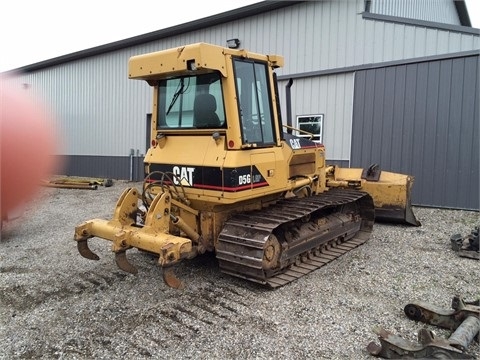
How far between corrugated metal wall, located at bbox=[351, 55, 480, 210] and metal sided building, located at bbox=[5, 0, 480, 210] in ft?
0.07

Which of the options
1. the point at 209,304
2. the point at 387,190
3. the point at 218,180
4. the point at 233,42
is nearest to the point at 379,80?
the point at 387,190

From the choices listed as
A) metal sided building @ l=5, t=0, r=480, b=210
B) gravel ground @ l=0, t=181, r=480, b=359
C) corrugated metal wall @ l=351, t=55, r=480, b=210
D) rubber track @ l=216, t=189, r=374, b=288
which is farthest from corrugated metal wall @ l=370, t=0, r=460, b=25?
rubber track @ l=216, t=189, r=374, b=288

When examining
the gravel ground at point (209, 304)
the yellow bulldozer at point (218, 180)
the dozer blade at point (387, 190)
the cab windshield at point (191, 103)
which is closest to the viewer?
the gravel ground at point (209, 304)

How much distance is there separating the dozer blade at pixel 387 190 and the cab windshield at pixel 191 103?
11.2 feet

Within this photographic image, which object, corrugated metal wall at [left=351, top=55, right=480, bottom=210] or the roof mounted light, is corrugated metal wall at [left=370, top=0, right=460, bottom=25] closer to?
corrugated metal wall at [left=351, top=55, right=480, bottom=210]

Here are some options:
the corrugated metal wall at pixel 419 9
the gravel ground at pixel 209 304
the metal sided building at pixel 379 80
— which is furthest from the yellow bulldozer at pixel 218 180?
the corrugated metal wall at pixel 419 9

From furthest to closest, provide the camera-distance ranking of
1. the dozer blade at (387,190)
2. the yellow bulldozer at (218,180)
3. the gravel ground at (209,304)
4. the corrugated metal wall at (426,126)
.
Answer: the corrugated metal wall at (426,126), the dozer blade at (387,190), the yellow bulldozer at (218,180), the gravel ground at (209,304)

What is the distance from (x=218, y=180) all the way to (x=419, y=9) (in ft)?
40.6

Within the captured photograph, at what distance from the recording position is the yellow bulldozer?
3953mm

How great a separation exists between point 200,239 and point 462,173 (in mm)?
6613

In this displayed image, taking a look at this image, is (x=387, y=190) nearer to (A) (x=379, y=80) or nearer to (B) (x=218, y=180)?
(A) (x=379, y=80)

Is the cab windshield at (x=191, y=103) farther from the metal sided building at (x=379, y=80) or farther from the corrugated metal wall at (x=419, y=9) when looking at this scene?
the corrugated metal wall at (x=419, y=9)

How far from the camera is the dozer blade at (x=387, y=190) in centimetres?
696

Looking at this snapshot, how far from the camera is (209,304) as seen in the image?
150 inches
